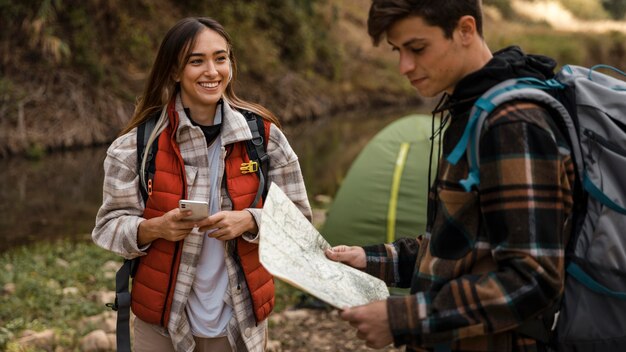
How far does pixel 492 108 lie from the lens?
→ 150 centimetres

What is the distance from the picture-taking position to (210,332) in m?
2.51

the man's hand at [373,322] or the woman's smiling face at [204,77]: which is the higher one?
the woman's smiling face at [204,77]

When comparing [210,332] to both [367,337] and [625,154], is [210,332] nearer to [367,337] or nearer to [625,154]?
[367,337]

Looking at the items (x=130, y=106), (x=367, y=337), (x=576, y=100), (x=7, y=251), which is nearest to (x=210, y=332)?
(x=367, y=337)

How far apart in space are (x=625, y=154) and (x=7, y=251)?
665 cm

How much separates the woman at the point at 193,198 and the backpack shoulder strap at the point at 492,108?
1045 millimetres

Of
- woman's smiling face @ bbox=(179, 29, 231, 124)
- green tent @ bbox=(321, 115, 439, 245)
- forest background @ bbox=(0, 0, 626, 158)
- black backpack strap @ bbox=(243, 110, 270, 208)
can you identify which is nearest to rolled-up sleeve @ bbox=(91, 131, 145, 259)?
woman's smiling face @ bbox=(179, 29, 231, 124)

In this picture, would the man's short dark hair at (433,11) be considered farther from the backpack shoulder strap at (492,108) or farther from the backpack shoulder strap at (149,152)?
the backpack shoulder strap at (149,152)

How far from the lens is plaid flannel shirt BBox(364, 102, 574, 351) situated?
1.47 m

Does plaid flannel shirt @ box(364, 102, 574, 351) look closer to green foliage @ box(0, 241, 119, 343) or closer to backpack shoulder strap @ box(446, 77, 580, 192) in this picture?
backpack shoulder strap @ box(446, 77, 580, 192)

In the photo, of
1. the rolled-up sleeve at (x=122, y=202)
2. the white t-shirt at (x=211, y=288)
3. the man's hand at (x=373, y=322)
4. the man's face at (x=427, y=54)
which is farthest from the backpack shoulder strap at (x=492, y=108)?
the rolled-up sleeve at (x=122, y=202)

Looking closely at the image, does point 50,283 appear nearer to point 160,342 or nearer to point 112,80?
point 160,342

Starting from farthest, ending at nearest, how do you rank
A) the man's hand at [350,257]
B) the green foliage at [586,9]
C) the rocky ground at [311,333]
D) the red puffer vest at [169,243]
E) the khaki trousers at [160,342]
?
1. the green foliage at [586,9]
2. the rocky ground at [311,333]
3. the khaki trousers at [160,342]
4. the red puffer vest at [169,243]
5. the man's hand at [350,257]

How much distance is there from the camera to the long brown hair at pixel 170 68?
8.46 ft
